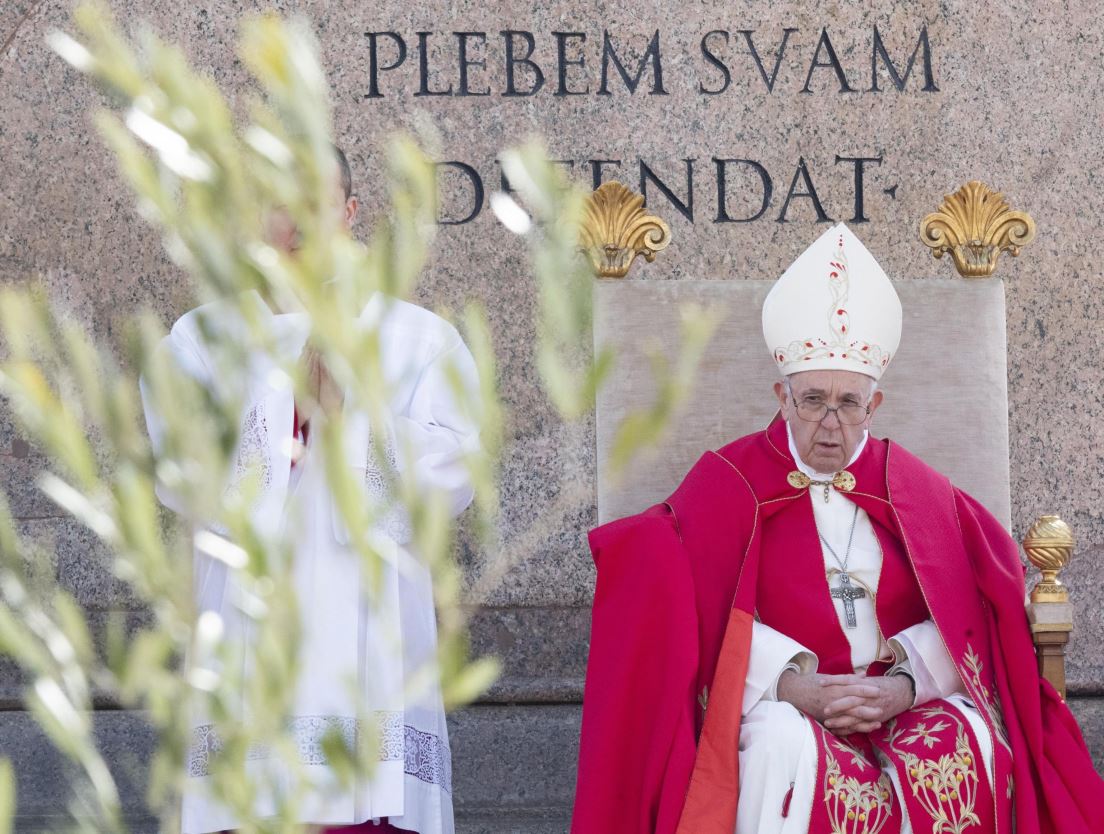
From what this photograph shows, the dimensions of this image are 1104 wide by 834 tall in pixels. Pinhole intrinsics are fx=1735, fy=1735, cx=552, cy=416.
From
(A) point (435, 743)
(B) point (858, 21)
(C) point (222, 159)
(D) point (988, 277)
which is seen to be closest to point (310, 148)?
(C) point (222, 159)

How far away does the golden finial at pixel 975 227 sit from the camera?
4184 millimetres

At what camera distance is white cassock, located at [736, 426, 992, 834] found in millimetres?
3369

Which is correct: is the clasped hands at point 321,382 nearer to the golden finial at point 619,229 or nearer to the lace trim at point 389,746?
the lace trim at point 389,746

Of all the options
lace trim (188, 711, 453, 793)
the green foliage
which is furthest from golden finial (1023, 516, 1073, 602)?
the green foliage

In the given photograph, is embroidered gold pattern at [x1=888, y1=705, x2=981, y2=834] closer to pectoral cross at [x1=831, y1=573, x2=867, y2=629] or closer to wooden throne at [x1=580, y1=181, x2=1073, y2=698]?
pectoral cross at [x1=831, y1=573, x2=867, y2=629]

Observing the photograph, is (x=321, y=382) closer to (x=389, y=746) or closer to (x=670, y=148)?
(x=389, y=746)

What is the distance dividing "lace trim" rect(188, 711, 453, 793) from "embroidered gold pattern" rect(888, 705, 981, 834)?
1.07 m

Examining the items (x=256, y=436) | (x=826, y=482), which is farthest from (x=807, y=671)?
(x=256, y=436)

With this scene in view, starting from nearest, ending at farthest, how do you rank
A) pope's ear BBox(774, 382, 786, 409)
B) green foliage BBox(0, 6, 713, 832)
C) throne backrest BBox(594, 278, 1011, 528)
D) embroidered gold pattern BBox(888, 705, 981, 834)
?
green foliage BBox(0, 6, 713, 832)
embroidered gold pattern BBox(888, 705, 981, 834)
pope's ear BBox(774, 382, 786, 409)
throne backrest BBox(594, 278, 1011, 528)

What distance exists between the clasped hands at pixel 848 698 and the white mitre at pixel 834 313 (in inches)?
29.3

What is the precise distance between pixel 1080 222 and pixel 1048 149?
0.83ft

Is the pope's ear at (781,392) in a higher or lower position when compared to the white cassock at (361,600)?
higher

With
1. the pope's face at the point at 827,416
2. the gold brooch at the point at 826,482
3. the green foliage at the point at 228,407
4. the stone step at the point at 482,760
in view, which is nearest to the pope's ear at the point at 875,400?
the pope's face at the point at 827,416

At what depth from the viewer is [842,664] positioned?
147 inches
